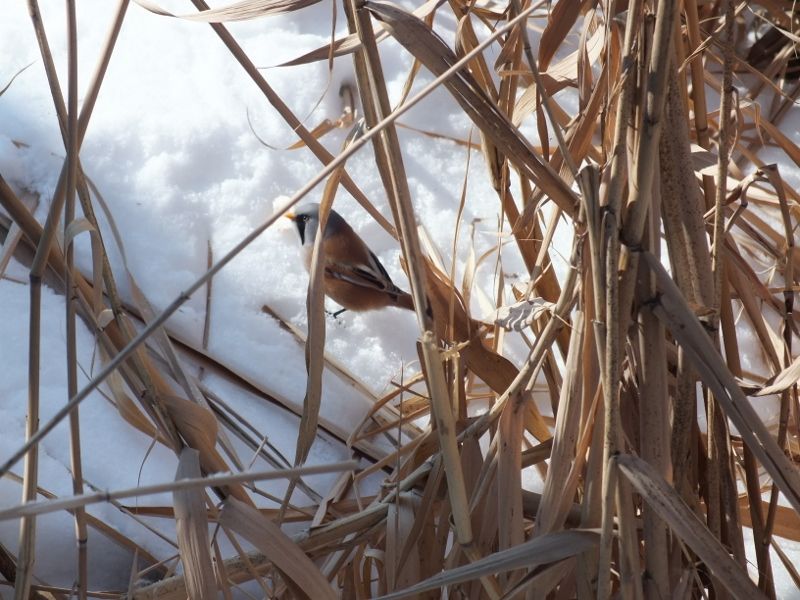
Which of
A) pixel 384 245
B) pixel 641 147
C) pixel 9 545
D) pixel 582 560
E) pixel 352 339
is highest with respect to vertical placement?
pixel 384 245

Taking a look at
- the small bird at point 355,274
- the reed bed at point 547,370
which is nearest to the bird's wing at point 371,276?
the small bird at point 355,274

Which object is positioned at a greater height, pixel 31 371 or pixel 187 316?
pixel 187 316

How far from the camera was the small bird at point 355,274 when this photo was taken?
1.54 m

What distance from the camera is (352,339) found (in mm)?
1430

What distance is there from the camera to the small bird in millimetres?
1545

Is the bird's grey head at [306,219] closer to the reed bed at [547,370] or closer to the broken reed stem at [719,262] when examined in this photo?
the reed bed at [547,370]

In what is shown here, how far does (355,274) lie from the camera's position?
1.66 m

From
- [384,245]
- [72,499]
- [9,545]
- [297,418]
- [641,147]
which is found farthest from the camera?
[384,245]

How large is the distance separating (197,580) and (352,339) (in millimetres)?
797

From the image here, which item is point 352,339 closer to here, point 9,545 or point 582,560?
point 9,545

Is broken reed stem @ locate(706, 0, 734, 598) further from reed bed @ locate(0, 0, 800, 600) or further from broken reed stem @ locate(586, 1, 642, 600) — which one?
broken reed stem @ locate(586, 1, 642, 600)

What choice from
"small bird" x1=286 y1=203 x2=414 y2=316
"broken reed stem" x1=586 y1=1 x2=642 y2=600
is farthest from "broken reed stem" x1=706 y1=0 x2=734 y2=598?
"small bird" x1=286 y1=203 x2=414 y2=316

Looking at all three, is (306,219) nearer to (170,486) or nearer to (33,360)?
(33,360)

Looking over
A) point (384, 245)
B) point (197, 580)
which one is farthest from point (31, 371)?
point (384, 245)
